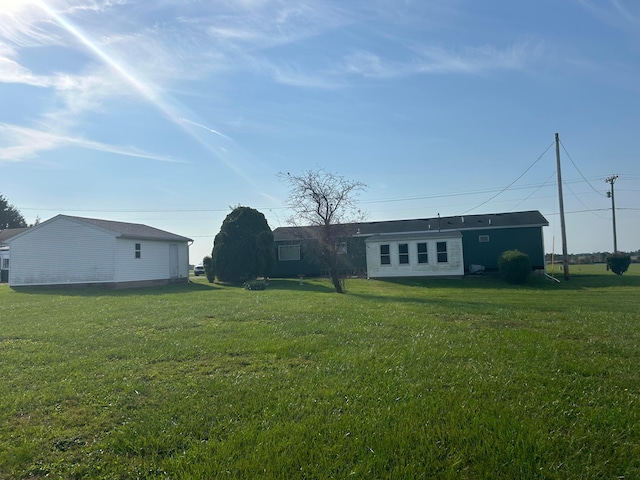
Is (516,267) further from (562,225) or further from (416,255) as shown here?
(416,255)

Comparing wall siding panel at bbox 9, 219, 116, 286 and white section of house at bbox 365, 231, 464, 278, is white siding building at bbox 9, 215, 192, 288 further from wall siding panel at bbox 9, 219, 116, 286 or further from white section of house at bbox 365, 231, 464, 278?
white section of house at bbox 365, 231, 464, 278

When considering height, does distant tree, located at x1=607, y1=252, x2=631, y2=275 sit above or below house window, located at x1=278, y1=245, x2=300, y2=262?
below

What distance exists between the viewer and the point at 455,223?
3250cm

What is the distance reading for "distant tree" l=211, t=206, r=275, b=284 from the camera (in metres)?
27.1

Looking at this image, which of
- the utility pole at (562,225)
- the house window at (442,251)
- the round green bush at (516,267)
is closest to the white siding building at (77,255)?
the house window at (442,251)

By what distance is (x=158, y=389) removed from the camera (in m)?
5.07

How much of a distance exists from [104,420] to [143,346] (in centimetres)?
288

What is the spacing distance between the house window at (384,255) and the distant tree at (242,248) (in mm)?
6610

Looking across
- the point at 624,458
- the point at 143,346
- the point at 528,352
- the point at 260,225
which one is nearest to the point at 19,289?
the point at 260,225

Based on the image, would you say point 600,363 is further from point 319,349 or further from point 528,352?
point 319,349

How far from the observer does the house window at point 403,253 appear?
28719 millimetres

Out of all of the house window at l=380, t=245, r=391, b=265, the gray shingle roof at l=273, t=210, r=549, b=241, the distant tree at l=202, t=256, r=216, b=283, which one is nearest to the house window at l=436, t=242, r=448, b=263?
the house window at l=380, t=245, r=391, b=265

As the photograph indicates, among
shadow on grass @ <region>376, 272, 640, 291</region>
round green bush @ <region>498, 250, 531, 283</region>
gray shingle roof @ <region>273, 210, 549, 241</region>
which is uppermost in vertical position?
gray shingle roof @ <region>273, 210, 549, 241</region>

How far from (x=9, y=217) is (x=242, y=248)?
5257 cm
